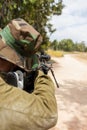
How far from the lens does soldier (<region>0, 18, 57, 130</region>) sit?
1.64 m

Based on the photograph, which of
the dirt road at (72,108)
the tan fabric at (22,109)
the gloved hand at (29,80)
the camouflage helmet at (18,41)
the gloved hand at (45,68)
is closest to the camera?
the tan fabric at (22,109)

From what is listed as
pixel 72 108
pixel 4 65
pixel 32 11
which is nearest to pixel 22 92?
pixel 4 65

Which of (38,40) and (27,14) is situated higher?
(38,40)

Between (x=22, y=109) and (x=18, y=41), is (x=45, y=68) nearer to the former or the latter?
(x=18, y=41)

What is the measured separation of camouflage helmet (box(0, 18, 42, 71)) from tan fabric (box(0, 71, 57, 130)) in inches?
10.1

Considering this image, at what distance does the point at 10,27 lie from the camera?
1919 mm

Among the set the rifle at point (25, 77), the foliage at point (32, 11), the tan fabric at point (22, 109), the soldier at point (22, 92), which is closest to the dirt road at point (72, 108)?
the foliage at point (32, 11)

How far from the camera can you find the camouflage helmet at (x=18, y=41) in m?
1.85

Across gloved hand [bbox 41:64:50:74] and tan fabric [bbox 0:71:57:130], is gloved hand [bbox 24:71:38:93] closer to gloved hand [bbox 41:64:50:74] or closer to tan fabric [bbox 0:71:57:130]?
gloved hand [bbox 41:64:50:74]

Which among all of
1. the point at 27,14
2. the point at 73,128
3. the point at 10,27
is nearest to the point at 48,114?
the point at 10,27

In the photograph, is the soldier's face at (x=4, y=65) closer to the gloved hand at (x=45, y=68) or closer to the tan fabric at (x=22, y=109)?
the tan fabric at (x=22, y=109)

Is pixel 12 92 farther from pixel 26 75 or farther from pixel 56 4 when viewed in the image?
pixel 56 4

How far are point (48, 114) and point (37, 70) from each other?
18.9 inches

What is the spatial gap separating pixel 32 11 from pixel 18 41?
18.5 metres
